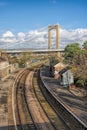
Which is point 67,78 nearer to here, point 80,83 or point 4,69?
point 80,83

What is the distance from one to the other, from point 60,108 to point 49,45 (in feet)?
521

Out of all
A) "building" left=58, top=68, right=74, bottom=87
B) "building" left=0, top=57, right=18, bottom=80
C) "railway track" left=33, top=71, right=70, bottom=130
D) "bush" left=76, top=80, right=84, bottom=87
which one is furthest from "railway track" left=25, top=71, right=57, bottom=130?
"building" left=0, top=57, right=18, bottom=80

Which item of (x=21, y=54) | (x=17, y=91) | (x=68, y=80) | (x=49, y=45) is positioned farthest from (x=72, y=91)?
(x=49, y=45)

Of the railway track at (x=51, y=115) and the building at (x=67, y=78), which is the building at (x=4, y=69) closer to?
the building at (x=67, y=78)

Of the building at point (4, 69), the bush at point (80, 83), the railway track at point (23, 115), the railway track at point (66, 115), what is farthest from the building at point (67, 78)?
the building at point (4, 69)

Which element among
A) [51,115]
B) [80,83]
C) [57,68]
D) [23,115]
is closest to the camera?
[51,115]

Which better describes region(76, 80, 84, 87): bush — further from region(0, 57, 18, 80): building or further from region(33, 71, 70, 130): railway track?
region(0, 57, 18, 80): building

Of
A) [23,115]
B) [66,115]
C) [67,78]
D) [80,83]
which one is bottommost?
[23,115]

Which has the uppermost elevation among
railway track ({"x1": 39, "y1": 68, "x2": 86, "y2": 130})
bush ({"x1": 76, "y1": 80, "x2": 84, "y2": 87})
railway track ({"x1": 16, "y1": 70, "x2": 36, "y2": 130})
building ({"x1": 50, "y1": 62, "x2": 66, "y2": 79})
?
building ({"x1": 50, "y1": 62, "x2": 66, "y2": 79})

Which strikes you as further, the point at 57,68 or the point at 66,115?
the point at 57,68

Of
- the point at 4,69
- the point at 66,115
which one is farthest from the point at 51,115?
the point at 4,69

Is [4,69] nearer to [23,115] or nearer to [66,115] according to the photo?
[23,115]

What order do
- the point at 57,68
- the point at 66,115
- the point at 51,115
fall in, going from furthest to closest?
the point at 57,68
the point at 51,115
the point at 66,115

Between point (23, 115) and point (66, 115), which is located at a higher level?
point (66, 115)
